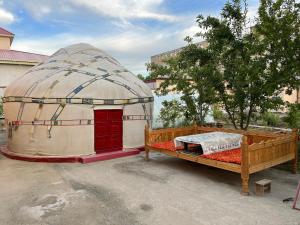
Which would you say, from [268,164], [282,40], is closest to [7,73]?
[282,40]

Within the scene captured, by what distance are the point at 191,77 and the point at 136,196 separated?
19.7ft

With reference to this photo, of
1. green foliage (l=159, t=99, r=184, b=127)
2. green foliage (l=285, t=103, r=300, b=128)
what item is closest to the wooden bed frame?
green foliage (l=285, t=103, r=300, b=128)

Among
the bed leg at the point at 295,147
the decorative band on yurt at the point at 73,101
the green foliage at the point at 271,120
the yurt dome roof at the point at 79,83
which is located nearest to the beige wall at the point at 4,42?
the yurt dome roof at the point at 79,83

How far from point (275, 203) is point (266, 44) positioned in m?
4.83

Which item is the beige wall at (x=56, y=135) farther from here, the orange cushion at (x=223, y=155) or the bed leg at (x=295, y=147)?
the bed leg at (x=295, y=147)

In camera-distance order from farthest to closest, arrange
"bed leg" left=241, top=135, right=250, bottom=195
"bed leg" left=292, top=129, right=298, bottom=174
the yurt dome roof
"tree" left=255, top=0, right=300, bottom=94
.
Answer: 1. the yurt dome roof
2. "tree" left=255, top=0, right=300, bottom=94
3. "bed leg" left=292, top=129, right=298, bottom=174
4. "bed leg" left=241, top=135, right=250, bottom=195

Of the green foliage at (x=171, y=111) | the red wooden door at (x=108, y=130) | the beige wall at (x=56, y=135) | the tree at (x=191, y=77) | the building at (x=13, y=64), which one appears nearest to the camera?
the beige wall at (x=56, y=135)

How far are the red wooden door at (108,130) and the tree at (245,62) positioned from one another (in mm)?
3652

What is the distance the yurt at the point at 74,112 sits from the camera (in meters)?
9.12

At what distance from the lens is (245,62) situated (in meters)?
8.86

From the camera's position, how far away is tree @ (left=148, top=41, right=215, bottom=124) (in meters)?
9.98

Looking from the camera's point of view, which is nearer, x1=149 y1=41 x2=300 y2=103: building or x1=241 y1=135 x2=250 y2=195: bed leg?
x1=241 y1=135 x2=250 y2=195: bed leg

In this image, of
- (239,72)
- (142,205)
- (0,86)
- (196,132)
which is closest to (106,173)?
(142,205)

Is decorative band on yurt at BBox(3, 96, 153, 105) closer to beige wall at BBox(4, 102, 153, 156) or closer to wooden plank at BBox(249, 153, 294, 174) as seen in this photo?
beige wall at BBox(4, 102, 153, 156)
